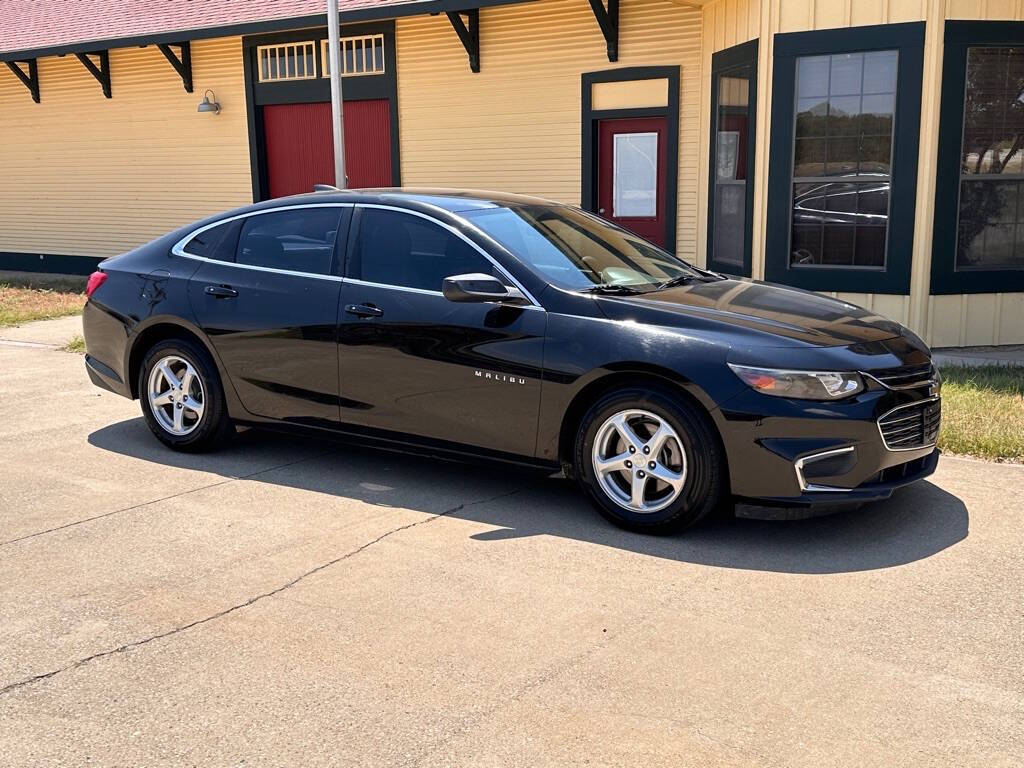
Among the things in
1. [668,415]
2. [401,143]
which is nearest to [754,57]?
[401,143]

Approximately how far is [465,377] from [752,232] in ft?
19.8

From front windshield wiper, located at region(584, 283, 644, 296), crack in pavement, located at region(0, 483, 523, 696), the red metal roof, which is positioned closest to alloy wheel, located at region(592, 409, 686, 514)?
front windshield wiper, located at region(584, 283, 644, 296)

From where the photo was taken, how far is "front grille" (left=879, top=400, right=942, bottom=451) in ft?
16.5

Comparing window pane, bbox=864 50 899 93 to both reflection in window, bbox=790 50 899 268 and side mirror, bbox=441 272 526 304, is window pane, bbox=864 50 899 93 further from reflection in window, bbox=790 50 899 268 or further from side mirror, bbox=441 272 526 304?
side mirror, bbox=441 272 526 304

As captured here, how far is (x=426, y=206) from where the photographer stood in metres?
6.00

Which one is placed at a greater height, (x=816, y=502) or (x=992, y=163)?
(x=992, y=163)

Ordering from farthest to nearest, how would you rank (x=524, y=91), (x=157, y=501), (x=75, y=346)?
(x=524, y=91), (x=75, y=346), (x=157, y=501)

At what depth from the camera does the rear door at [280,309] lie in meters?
6.12

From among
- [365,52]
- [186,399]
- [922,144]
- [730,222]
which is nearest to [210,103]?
[365,52]

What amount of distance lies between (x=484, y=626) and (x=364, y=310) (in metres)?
2.30

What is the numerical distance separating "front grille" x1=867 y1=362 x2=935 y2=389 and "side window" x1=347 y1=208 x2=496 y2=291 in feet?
6.53

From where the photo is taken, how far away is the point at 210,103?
53.8 feet

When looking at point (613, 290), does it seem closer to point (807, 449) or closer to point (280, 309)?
point (807, 449)

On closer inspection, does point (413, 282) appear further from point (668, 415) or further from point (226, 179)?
point (226, 179)
